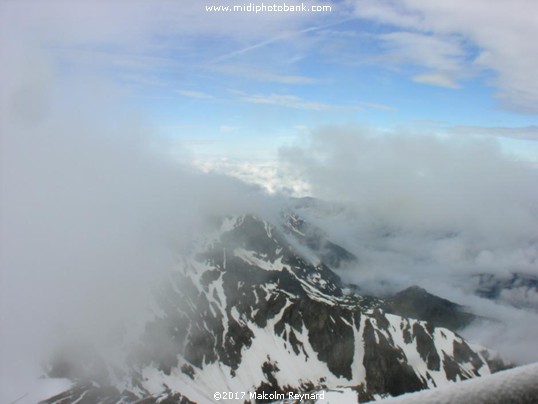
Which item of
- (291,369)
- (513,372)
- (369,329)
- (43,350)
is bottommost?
(291,369)

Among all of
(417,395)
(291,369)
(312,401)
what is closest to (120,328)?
(291,369)

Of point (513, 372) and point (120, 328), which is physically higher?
point (513, 372)

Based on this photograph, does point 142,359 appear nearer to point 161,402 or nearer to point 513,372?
point 161,402

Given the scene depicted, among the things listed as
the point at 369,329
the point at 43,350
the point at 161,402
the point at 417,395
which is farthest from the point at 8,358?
the point at 417,395

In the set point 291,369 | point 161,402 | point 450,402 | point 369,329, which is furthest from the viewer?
point 369,329

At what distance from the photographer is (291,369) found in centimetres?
18700

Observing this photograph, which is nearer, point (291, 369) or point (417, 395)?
point (417, 395)

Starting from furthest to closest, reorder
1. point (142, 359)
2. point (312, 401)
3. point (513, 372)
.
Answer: point (142, 359) < point (312, 401) < point (513, 372)

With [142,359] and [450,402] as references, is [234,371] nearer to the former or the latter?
[142,359]

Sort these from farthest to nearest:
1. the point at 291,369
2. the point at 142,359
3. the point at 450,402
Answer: the point at 291,369
the point at 142,359
the point at 450,402

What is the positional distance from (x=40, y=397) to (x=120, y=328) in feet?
259

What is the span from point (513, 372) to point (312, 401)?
264ft

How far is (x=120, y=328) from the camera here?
19575 centimetres

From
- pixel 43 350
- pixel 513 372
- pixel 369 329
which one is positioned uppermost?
pixel 513 372
